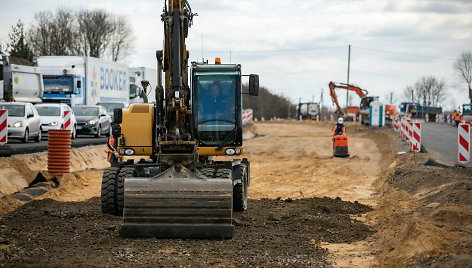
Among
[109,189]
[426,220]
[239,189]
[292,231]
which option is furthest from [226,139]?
[426,220]

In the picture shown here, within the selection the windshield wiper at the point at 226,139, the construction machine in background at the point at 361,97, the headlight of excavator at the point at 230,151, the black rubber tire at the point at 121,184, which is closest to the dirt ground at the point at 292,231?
the black rubber tire at the point at 121,184

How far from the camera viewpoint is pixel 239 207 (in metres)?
14.8

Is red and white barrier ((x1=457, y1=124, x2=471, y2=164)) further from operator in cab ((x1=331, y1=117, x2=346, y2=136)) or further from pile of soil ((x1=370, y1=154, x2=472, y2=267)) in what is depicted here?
operator in cab ((x1=331, y1=117, x2=346, y2=136))

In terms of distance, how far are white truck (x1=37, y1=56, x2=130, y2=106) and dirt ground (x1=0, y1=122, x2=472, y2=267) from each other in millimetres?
20603

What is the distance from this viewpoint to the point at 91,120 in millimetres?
36656

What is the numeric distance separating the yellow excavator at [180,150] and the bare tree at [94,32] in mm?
70321

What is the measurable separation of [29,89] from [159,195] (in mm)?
28273

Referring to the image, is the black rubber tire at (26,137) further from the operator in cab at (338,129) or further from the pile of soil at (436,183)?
the pile of soil at (436,183)

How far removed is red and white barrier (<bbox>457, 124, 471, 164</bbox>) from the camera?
20609 mm

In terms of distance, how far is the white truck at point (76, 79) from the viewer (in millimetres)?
41000

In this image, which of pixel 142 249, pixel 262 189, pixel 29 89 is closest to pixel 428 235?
pixel 142 249

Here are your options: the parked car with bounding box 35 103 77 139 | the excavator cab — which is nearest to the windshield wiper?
the excavator cab

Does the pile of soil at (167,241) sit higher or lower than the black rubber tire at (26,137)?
lower

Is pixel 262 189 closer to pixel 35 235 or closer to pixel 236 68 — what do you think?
pixel 236 68
